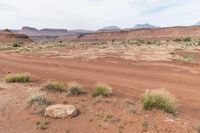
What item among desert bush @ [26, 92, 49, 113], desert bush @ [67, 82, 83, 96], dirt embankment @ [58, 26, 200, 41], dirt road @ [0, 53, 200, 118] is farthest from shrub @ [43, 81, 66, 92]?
dirt embankment @ [58, 26, 200, 41]

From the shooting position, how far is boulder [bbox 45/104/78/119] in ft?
32.1

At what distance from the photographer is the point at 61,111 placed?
991 cm

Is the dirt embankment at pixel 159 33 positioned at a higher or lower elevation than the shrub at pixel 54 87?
lower

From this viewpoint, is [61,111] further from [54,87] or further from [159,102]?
[159,102]

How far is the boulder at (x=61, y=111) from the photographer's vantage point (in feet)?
32.1

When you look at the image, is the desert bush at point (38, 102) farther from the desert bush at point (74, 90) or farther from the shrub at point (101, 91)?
the shrub at point (101, 91)

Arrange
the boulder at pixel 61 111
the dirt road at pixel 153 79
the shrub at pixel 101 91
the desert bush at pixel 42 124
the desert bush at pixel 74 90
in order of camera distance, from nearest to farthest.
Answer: the desert bush at pixel 42 124
the boulder at pixel 61 111
the shrub at pixel 101 91
the desert bush at pixel 74 90
the dirt road at pixel 153 79

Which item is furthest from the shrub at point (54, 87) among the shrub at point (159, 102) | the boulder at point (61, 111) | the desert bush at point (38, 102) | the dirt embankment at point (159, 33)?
the dirt embankment at point (159, 33)

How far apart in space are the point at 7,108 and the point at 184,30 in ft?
370

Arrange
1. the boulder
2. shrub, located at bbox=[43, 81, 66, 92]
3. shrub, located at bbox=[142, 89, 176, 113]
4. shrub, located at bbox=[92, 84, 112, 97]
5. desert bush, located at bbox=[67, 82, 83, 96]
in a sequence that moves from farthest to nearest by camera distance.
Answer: shrub, located at bbox=[43, 81, 66, 92], desert bush, located at bbox=[67, 82, 83, 96], shrub, located at bbox=[92, 84, 112, 97], shrub, located at bbox=[142, 89, 176, 113], the boulder

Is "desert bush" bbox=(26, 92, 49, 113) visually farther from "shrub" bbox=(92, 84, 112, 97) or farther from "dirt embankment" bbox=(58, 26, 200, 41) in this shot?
"dirt embankment" bbox=(58, 26, 200, 41)

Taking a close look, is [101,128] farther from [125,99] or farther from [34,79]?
[34,79]

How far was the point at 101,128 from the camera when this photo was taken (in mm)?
9094

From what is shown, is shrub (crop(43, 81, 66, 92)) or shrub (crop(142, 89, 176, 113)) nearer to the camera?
shrub (crop(142, 89, 176, 113))
